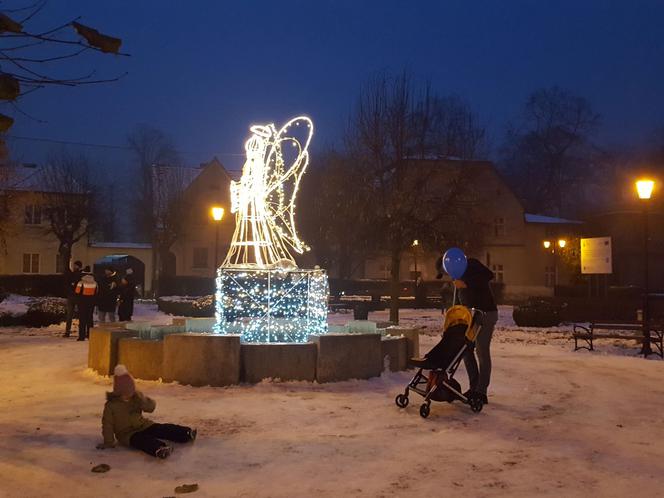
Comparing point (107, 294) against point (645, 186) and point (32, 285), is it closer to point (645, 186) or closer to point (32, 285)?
point (645, 186)

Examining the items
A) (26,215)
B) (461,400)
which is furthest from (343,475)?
(26,215)

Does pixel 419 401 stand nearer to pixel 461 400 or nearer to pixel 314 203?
pixel 461 400

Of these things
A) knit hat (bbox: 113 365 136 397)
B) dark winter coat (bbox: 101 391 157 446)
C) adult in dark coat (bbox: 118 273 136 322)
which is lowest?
dark winter coat (bbox: 101 391 157 446)

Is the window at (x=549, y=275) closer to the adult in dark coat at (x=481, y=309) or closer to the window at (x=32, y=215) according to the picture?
the window at (x=32, y=215)

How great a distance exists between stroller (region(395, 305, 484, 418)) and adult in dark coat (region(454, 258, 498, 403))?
0.38 m

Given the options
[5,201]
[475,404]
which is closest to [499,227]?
[5,201]

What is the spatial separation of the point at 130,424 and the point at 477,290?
4.63 m

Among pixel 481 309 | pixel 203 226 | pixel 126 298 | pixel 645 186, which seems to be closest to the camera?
pixel 481 309

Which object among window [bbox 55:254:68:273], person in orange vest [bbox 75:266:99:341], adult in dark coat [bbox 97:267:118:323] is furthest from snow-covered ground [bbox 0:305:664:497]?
window [bbox 55:254:68:273]

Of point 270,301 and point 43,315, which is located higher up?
point 270,301

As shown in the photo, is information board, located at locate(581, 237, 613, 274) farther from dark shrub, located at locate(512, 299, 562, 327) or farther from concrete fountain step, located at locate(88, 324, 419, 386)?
concrete fountain step, located at locate(88, 324, 419, 386)

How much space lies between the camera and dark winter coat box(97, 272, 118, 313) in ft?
57.1

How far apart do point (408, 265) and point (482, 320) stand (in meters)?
41.5

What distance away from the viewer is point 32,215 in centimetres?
4891
